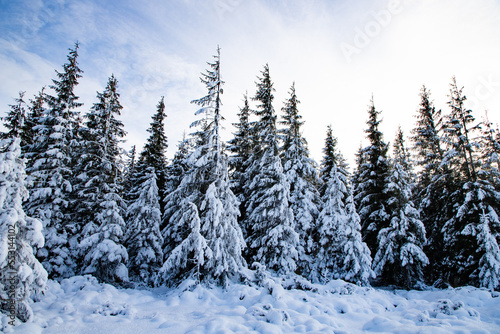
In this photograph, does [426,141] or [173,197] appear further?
[426,141]

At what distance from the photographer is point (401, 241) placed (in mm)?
17531

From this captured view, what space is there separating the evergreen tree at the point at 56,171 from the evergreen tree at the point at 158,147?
556 centimetres

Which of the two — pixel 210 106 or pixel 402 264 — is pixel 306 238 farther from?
pixel 210 106

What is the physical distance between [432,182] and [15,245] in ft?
84.9

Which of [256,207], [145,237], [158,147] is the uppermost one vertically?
[158,147]

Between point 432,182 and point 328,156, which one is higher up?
point 328,156

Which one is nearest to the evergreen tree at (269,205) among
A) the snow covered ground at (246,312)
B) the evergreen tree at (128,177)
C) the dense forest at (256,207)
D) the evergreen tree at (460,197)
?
the dense forest at (256,207)

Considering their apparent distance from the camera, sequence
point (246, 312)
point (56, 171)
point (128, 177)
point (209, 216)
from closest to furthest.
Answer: point (246, 312) < point (209, 216) < point (56, 171) < point (128, 177)

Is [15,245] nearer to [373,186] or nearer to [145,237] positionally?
[145,237]

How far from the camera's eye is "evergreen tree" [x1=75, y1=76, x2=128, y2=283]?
15359mm

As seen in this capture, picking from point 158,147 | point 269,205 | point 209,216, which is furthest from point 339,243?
point 158,147

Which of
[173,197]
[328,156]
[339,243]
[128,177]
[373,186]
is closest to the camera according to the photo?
[173,197]

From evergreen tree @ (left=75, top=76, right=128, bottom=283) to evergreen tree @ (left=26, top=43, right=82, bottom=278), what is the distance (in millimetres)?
1055

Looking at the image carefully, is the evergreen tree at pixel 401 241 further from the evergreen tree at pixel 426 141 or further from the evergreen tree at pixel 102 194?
the evergreen tree at pixel 102 194
